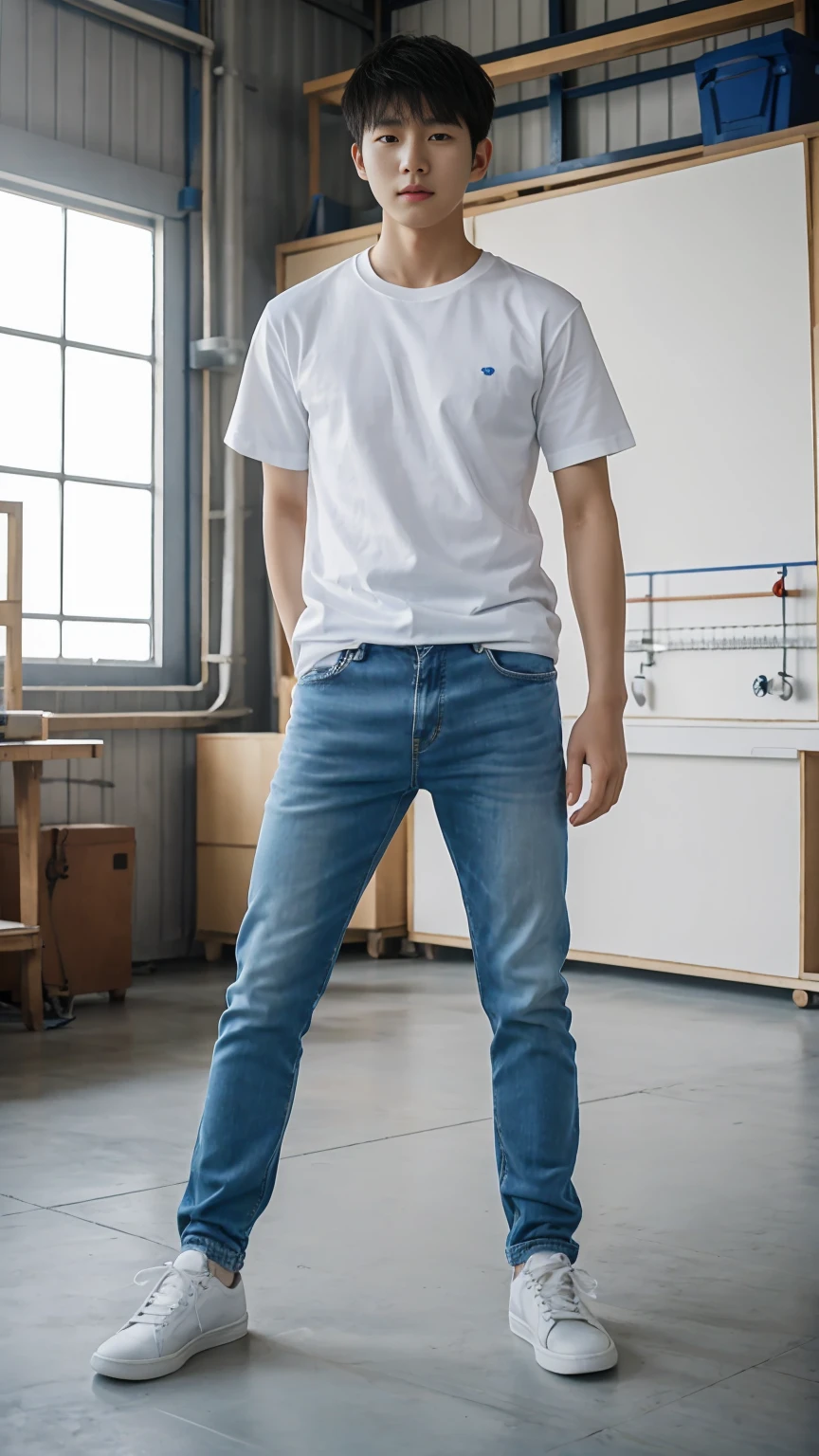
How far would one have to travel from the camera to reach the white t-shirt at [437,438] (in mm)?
1767

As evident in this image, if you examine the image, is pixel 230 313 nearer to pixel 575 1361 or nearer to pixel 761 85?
pixel 761 85

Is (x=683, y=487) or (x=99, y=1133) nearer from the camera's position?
(x=99, y=1133)

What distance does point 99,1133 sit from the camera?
2932mm

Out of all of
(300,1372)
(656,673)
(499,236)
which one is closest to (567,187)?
(499,236)

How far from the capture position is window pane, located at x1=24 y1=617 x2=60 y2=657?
518 cm

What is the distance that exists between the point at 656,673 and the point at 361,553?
3.14 m

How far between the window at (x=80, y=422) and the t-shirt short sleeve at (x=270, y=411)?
3.39m

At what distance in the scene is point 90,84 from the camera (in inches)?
210

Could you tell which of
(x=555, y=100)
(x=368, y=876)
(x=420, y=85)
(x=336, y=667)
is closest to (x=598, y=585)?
(x=336, y=667)

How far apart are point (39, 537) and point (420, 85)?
3.66 m

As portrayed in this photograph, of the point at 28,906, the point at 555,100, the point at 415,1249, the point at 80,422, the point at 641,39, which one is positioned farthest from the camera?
the point at 555,100

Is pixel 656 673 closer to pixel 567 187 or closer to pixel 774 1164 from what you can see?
pixel 567 187

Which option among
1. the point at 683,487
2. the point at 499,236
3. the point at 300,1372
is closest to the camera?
the point at 300,1372

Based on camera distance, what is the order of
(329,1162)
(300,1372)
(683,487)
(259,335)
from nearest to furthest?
(300,1372), (259,335), (329,1162), (683,487)
